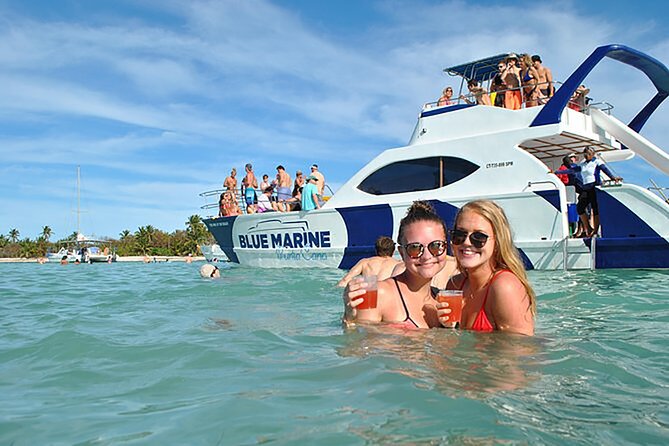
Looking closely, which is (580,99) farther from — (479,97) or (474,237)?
(474,237)

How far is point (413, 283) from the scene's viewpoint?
9.94 ft

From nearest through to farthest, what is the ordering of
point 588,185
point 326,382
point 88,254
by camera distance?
point 326,382
point 588,185
point 88,254

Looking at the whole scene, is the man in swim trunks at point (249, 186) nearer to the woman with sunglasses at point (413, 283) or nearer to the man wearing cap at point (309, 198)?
the man wearing cap at point (309, 198)

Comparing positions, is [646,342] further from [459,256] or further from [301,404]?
[301,404]

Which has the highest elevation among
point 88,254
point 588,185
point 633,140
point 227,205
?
point 633,140

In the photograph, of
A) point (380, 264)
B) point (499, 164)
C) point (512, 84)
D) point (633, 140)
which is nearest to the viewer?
point (380, 264)

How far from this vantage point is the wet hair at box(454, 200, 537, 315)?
2.73 m

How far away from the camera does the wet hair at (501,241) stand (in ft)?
8.96

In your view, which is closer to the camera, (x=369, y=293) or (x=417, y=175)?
(x=369, y=293)

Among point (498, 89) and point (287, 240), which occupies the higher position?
point (498, 89)

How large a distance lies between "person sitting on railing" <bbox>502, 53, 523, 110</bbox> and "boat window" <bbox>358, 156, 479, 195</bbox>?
4.43 feet

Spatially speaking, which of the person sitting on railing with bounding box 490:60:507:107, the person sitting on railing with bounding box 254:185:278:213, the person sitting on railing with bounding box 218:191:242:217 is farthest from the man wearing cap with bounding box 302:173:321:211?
the person sitting on railing with bounding box 490:60:507:107

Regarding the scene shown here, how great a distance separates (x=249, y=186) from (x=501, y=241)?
422 inches

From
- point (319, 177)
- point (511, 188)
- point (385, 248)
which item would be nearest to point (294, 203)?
point (319, 177)
